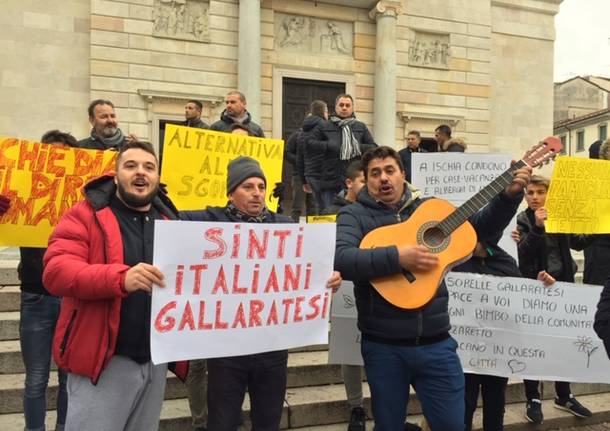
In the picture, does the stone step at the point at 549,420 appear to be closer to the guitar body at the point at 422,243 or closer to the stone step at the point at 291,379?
the stone step at the point at 291,379

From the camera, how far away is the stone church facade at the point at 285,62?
1244 cm

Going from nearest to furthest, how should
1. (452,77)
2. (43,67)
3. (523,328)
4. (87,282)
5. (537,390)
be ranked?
(87,282), (523,328), (537,390), (43,67), (452,77)

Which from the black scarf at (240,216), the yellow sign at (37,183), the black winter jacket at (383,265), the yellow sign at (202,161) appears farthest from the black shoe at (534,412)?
the yellow sign at (37,183)

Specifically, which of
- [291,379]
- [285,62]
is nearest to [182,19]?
[285,62]

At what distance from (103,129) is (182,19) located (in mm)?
9400

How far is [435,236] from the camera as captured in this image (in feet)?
9.66

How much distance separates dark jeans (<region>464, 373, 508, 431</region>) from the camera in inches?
144

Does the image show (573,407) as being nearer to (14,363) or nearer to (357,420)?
(357,420)

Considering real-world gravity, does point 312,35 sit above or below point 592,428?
above

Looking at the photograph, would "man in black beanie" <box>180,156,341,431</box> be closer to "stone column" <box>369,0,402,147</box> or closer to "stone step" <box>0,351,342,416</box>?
"stone step" <box>0,351,342,416</box>

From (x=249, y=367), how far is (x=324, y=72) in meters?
12.8

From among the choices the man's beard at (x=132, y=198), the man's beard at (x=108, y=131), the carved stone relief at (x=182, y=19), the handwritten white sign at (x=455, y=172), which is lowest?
the man's beard at (x=132, y=198)

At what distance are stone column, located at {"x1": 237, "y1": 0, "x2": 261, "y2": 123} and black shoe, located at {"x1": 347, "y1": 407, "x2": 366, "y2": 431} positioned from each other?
32.7 feet

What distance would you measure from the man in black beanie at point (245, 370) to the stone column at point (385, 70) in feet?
39.1
